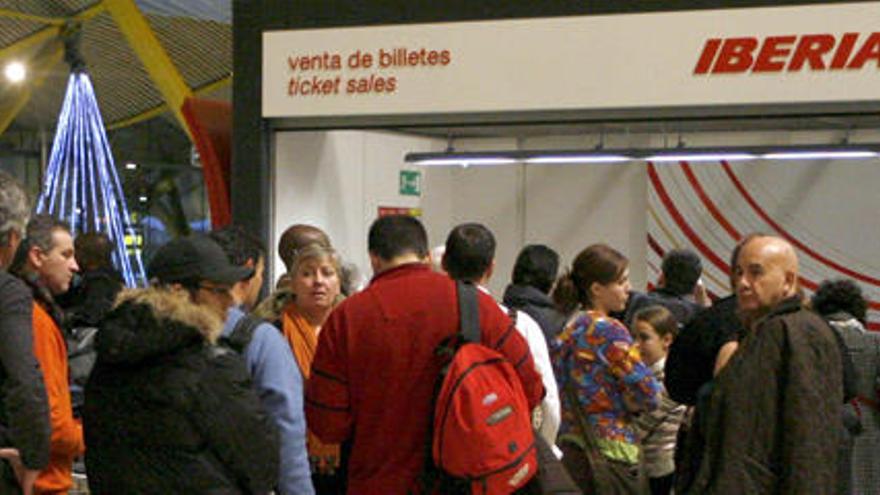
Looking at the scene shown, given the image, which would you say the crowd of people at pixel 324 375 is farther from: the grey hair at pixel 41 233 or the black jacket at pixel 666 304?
the black jacket at pixel 666 304

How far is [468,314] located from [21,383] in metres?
1.18

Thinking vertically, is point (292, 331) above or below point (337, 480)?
above

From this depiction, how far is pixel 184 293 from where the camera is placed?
3457 millimetres

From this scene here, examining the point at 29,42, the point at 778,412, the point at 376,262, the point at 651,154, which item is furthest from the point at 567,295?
the point at 29,42

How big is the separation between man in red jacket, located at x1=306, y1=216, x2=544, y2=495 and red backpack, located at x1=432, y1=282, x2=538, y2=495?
2.7 inches

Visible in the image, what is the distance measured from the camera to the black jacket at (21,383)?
3658 millimetres

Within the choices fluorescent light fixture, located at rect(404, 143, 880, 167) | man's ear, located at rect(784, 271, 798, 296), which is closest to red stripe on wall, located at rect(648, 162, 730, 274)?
fluorescent light fixture, located at rect(404, 143, 880, 167)

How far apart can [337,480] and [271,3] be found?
365cm

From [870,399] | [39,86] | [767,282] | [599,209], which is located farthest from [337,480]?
[39,86]

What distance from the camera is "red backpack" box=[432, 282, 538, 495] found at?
3615 mm

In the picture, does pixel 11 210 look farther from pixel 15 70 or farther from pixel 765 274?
pixel 15 70

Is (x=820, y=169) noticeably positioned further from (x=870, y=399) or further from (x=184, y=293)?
(x=184, y=293)

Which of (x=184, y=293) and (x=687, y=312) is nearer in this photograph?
(x=184, y=293)

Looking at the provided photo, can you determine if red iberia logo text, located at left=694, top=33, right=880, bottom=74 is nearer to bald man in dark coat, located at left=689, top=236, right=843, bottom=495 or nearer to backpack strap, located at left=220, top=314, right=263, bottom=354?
bald man in dark coat, located at left=689, top=236, right=843, bottom=495
